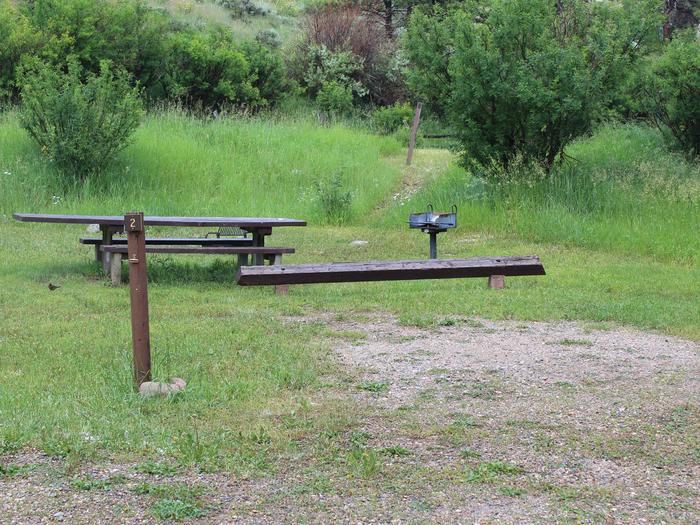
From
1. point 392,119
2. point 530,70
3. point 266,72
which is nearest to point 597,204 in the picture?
point 530,70

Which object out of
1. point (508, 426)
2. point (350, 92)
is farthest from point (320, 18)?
point (508, 426)

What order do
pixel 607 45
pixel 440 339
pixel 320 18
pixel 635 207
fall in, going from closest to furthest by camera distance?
pixel 440 339 → pixel 635 207 → pixel 607 45 → pixel 320 18

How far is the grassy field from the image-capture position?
160 inches

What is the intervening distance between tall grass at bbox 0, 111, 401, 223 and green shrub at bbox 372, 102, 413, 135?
149 inches

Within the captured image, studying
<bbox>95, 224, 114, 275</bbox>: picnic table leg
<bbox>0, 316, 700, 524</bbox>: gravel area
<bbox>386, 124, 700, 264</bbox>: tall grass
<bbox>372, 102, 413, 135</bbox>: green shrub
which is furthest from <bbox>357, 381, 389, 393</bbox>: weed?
<bbox>372, 102, 413, 135</bbox>: green shrub

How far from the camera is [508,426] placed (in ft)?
13.5

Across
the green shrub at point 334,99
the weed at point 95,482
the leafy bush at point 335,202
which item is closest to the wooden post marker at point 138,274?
the weed at point 95,482

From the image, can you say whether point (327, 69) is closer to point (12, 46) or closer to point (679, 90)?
point (12, 46)

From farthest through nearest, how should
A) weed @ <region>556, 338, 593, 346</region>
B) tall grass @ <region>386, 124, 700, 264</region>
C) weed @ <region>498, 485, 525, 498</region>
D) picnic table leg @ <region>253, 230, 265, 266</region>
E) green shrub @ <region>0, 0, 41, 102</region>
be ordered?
green shrub @ <region>0, 0, 41, 102</region>
tall grass @ <region>386, 124, 700, 264</region>
picnic table leg @ <region>253, 230, 265, 266</region>
weed @ <region>556, 338, 593, 346</region>
weed @ <region>498, 485, 525, 498</region>

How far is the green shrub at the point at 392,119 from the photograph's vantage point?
23.4m

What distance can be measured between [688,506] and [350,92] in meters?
22.3

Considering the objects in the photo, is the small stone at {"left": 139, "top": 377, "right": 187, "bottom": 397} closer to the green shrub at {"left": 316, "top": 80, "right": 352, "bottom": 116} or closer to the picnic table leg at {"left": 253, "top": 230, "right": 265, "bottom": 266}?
the picnic table leg at {"left": 253, "top": 230, "right": 265, "bottom": 266}

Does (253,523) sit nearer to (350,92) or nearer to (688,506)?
(688,506)

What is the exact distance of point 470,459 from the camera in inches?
146
